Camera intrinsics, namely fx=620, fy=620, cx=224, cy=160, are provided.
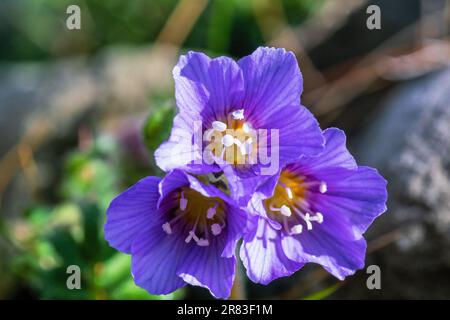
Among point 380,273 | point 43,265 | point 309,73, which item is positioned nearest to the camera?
point 380,273

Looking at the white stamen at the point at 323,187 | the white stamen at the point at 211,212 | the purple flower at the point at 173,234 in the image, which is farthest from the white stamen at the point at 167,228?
the white stamen at the point at 323,187

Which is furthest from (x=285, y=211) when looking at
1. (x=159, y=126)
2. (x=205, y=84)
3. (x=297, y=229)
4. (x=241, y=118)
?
(x=159, y=126)

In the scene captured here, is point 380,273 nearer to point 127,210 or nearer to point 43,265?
point 127,210

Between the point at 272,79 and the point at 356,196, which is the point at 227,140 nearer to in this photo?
the point at 272,79
